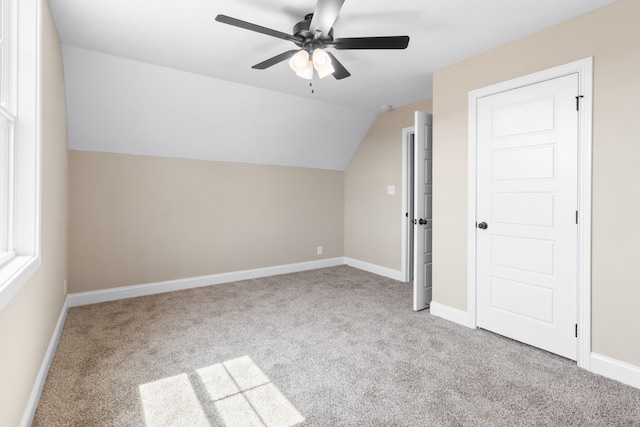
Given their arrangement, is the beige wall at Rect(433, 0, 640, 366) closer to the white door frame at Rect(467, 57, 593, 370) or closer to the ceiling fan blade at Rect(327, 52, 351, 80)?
the white door frame at Rect(467, 57, 593, 370)

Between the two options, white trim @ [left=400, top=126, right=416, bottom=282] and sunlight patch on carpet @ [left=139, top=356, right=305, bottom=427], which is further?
white trim @ [left=400, top=126, right=416, bottom=282]

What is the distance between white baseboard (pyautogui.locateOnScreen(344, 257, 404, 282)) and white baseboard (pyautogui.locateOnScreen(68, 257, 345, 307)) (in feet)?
1.52

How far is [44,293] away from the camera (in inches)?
84.1

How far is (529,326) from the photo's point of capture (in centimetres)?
263

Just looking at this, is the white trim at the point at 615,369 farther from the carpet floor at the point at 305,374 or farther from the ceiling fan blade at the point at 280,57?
the ceiling fan blade at the point at 280,57

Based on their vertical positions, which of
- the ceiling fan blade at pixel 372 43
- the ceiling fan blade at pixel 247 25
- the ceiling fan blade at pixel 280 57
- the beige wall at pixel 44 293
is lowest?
the beige wall at pixel 44 293

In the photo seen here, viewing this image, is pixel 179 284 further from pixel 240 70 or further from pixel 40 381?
pixel 240 70

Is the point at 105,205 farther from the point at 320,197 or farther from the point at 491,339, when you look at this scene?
the point at 491,339

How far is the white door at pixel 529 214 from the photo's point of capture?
7.89 ft

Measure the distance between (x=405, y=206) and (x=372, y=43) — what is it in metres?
2.91

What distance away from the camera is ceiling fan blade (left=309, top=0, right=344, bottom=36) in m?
1.67

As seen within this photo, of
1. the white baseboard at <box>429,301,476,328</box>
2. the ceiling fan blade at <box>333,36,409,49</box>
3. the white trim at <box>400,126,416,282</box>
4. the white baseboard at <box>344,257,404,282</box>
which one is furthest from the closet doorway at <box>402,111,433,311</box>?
the ceiling fan blade at <box>333,36,409,49</box>

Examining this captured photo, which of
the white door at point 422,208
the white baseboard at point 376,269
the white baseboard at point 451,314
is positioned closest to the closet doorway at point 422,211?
the white door at point 422,208

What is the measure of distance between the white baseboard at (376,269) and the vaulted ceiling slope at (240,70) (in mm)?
Answer: 1890
